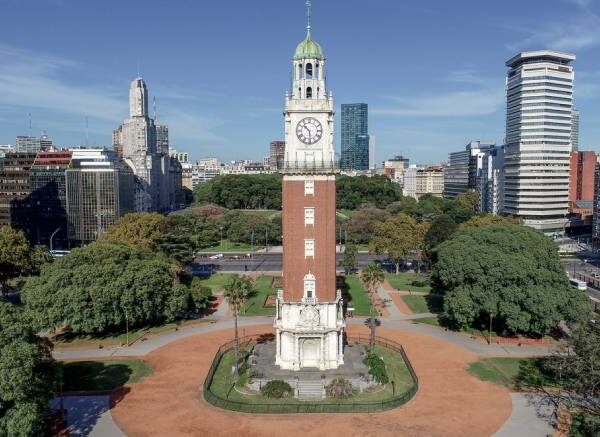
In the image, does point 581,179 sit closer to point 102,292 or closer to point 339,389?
point 339,389

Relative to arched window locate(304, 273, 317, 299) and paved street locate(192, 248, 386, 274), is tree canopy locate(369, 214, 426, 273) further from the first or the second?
arched window locate(304, 273, 317, 299)

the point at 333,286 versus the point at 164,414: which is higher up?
the point at 333,286

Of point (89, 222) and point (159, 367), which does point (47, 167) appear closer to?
point (89, 222)

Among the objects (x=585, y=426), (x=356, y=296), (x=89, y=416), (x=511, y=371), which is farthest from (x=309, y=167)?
(x=356, y=296)

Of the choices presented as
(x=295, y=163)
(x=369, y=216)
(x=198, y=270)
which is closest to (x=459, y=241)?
(x=295, y=163)

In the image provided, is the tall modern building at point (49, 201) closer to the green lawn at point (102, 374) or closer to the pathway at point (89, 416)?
the green lawn at point (102, 374)

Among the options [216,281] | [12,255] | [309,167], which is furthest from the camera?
[216,281]
